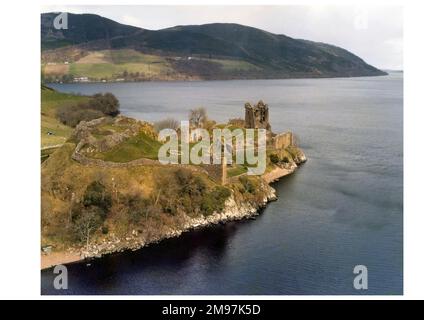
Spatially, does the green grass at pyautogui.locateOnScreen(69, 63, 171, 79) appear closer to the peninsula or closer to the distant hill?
the distant hill

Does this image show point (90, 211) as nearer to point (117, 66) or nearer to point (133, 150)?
point (133, 150)

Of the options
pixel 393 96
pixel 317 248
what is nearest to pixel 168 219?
pixel 317 248

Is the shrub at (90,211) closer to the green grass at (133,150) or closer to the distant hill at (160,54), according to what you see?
the green grass at (133,150)

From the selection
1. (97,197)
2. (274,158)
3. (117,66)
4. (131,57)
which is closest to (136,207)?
(97,197)

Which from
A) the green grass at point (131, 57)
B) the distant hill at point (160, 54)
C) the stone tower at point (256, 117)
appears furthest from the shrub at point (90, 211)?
the green grass at point (131, 57)

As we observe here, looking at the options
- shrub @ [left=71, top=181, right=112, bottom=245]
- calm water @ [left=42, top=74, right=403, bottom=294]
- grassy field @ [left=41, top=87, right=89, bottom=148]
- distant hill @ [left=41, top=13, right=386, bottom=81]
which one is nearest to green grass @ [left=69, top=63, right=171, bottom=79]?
distant hill @ [left=41, top=13, right=386, bottom=81]
